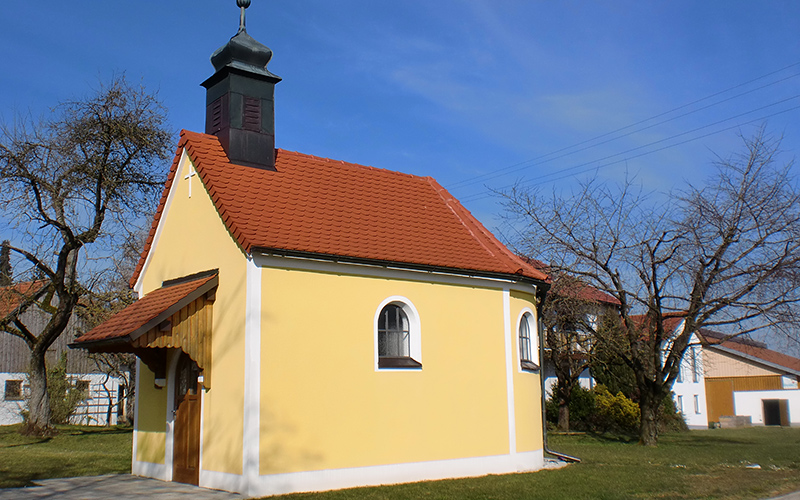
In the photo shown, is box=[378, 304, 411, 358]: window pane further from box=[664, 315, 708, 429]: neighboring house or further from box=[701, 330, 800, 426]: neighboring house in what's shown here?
box=[701, 330, 800, 426]: neighboring house

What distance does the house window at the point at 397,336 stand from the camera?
1241 centimetres

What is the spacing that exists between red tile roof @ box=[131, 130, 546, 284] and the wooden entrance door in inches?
114

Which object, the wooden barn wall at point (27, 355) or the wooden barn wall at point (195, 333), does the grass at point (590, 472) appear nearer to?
the wooden barn wall at point (195, 333)

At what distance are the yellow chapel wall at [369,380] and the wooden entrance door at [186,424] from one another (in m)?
1.88

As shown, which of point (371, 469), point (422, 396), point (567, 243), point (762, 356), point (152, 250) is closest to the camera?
point (371, 469)

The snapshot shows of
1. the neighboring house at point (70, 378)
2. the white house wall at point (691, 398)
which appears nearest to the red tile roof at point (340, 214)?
the neighboring house at point (70, 378)

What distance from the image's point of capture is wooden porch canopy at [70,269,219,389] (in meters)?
10.9

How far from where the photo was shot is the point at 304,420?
11.0 m

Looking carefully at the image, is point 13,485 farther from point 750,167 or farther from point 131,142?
point 750,167

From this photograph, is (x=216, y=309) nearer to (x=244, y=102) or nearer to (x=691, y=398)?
(x=244, y=102)

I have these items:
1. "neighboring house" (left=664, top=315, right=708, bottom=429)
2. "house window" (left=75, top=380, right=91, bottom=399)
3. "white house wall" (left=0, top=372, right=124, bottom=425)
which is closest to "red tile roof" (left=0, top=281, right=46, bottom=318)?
"house window" (left=75, top=380, right=91, bottom=399)

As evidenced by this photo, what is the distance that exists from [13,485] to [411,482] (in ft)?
21.0

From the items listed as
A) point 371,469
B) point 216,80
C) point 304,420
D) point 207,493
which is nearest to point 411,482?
point 371,469

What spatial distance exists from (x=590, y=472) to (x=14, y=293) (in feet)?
59.3
